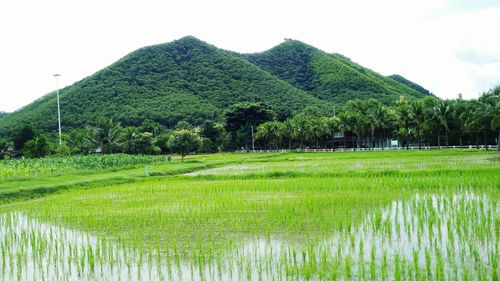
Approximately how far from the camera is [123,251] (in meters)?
8.44

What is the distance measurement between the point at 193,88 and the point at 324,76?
27.3 m

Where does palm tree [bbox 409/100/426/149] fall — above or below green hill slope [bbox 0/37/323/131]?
below

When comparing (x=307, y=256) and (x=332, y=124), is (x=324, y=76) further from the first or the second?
(x=307, y=256)

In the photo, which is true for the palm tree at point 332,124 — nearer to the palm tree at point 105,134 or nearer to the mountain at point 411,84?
the palm tree at point 105,134

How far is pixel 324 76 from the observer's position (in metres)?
95.2

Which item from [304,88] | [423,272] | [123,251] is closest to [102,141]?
[123,251]

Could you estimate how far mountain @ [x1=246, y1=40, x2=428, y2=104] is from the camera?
86.4 meters

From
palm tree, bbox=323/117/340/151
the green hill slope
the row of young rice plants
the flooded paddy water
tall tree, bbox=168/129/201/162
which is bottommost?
the flooded paddy water

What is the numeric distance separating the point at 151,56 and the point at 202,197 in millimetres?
79995

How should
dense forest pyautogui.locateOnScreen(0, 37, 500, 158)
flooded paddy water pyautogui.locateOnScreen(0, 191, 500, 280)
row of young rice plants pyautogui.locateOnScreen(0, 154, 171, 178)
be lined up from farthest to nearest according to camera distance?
dense forest pyautogui.locateOnScreen(0, 37, 500, 158), row of young rice plants pyautogui.locateOnScreen(0, 154, 171, 178), flooded paddy water pyautogui.locateOnScreen(0, 191, 500, 280)

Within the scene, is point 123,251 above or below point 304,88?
below

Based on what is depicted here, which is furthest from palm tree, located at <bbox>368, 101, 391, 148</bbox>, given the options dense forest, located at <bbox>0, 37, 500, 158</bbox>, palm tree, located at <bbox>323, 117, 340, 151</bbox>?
palm tree, located at <bbox>323, 117, 340, 151</bbox>

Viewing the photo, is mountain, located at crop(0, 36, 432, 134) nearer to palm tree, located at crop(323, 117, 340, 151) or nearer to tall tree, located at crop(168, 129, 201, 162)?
palm tree, located at crop(323, 117, 340, 151)

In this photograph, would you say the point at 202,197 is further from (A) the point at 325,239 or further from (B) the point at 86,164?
(B) the point at 86,164
